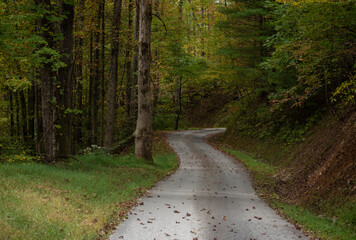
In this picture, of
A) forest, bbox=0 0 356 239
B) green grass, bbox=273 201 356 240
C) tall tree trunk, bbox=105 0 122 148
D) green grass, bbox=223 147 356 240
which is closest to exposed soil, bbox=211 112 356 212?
forest, bbox=0 0 356 239

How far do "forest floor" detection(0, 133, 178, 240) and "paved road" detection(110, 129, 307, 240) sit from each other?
51 centimetres

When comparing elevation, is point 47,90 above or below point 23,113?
above

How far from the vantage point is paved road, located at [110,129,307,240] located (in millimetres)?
5945

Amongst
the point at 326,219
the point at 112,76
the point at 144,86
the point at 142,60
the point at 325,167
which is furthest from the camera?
A: the point at 112,76

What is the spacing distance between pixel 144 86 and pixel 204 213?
7688mm

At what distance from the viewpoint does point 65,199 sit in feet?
22.2

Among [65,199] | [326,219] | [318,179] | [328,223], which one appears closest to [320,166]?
[318,179]

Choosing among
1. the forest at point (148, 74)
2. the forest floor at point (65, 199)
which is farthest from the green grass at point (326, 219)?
the forest floor at point (65, 199)

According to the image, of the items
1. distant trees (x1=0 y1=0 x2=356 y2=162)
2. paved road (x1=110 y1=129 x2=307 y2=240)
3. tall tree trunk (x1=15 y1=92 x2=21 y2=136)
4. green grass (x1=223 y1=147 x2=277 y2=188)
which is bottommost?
green grass (x1=223 y1=147 x2=277 y2=188)

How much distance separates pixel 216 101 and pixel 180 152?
22.2 metres

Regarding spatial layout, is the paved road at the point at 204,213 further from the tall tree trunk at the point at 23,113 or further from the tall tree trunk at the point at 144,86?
the tall tree trunk at the point at 23,113

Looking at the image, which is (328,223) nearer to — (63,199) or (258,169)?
(63,199)

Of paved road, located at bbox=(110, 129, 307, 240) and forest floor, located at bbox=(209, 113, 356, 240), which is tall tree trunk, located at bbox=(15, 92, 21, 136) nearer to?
paved road, located at bbox=(110, 129, 307, 240)

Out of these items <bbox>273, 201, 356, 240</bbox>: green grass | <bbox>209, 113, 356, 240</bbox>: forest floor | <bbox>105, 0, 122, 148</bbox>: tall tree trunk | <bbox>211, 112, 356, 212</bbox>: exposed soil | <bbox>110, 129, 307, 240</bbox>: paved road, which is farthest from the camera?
<bbox>105, 0, 122, 148</bbox>: tall tree trunk
